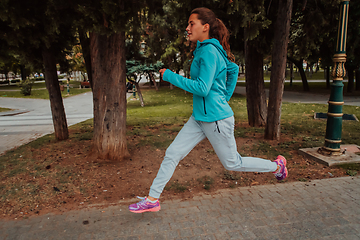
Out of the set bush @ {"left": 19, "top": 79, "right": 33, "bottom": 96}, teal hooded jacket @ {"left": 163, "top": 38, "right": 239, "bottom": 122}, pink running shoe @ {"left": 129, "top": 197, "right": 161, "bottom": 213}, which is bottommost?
pink running shoe @ {"left": 129, "top": 197, "right": 161, "bottom": 213}

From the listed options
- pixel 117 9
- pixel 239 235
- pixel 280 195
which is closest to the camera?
pixel 239 235

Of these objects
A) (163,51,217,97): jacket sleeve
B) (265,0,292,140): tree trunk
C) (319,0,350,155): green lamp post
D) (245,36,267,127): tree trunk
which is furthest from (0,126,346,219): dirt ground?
(245,36,267,127): tree trunk

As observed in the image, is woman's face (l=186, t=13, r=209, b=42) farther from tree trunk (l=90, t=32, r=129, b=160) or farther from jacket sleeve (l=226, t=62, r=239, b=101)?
tree trunk (l=90, t=32, r=129, b=160)

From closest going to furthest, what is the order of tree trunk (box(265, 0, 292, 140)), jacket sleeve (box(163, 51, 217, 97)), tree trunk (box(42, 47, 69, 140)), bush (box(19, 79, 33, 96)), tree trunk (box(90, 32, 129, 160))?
jacket sleeve (box(163, 51, 217, 97)), tree trunk (box(90, 32, 129, 160)), tree trunk (box(265, 0, 292, 140)), tree trunk (box(42, 47, 69, 140)), bush (box(19, 79, 33, 96))

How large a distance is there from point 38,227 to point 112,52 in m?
2.93

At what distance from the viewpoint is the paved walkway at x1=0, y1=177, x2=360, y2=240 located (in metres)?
2.86

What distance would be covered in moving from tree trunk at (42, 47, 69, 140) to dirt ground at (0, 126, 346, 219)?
46.5 inches

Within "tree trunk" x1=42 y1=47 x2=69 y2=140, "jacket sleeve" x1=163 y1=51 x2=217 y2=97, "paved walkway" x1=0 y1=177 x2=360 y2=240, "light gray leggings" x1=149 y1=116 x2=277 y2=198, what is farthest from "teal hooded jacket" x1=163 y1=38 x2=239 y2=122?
"tree trunk" x1=42 y1=47 x2=69 y2=140

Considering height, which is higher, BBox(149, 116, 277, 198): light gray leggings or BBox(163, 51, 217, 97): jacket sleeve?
BBox(163, 51, 217, 97): jacket sleeve

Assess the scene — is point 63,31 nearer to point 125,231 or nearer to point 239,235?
point 125,231

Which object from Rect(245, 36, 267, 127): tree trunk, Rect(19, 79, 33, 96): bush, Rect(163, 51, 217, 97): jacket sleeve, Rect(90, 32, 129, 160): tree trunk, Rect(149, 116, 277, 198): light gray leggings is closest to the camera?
Rect(163, 51, 217, 97): jacket sleeve

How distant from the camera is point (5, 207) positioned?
11.6 ft

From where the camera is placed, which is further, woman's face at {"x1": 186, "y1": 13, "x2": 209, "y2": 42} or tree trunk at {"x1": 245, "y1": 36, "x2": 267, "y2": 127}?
tree trunk at {"x1": 245, "y1": 36, "x2": 267, "y2": 127}

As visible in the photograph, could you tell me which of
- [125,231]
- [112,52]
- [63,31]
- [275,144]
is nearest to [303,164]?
[275,144]
